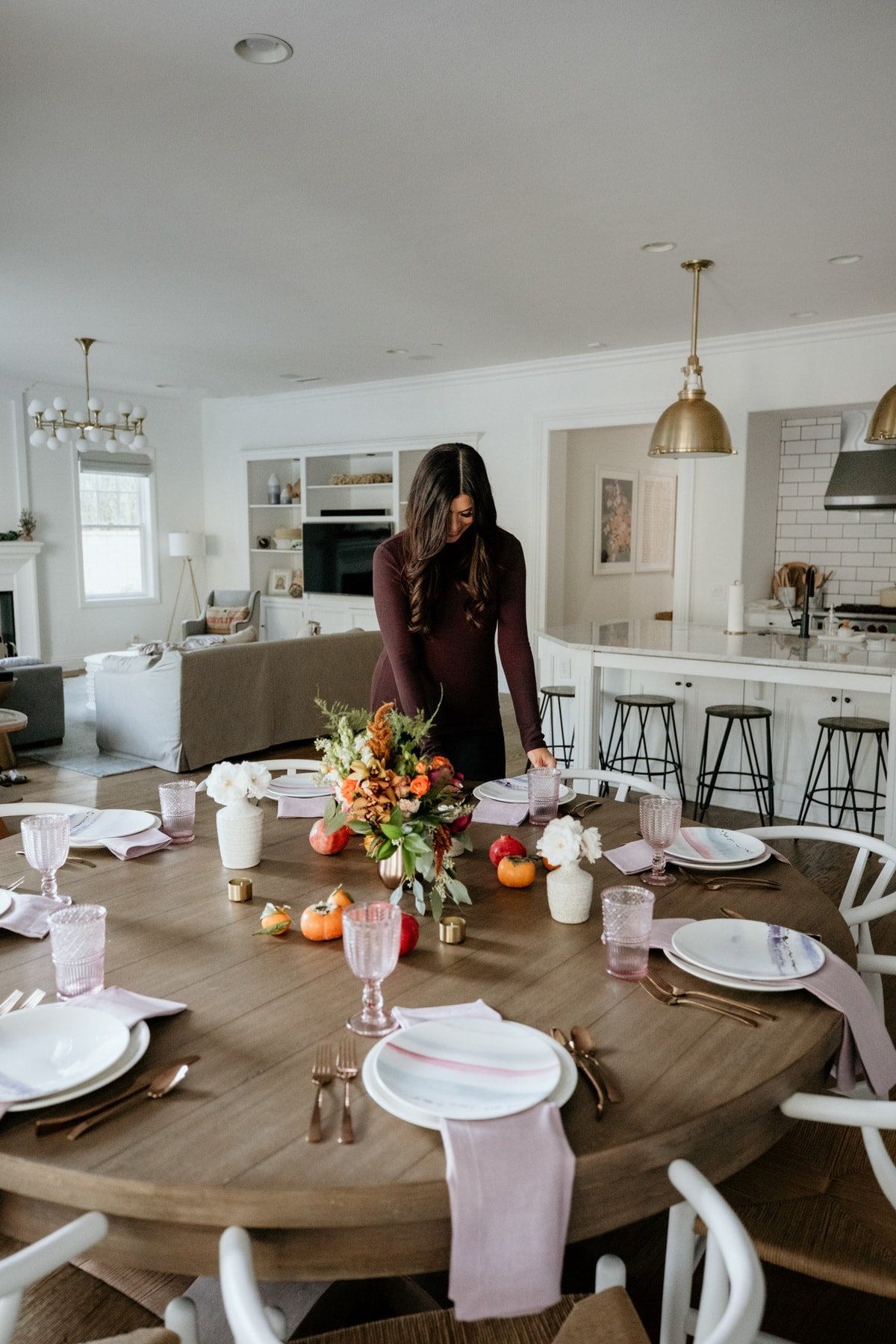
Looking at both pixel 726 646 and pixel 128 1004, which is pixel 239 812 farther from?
pixel 726 646

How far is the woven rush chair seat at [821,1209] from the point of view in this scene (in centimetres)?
117

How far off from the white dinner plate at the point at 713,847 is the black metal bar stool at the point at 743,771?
2460 millimetres

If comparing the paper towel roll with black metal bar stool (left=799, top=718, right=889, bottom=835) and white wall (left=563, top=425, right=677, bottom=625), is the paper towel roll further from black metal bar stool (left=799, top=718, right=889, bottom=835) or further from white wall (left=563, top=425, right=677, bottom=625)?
white wall (left=563, top=425, right=677, bottom=625)

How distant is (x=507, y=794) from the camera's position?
7.18ft

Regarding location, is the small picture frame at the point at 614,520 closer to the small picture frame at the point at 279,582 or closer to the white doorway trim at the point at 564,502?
the white doorway trim at the point at 564,502

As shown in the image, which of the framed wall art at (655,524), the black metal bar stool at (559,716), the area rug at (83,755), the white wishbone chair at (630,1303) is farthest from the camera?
the framed wall art at (655,524)

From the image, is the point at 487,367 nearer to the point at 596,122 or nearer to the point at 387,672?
the point at 596,122

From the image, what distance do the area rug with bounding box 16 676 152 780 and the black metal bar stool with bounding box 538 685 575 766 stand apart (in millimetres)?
2309

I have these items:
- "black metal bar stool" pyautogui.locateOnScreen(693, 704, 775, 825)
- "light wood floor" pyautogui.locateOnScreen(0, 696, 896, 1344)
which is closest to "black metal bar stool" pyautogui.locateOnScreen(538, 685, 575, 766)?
"black metal bar stool" pyautogui.locateOnScreen(693, 704, 775, 825)

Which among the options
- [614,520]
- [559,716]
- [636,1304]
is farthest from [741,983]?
[614,520]

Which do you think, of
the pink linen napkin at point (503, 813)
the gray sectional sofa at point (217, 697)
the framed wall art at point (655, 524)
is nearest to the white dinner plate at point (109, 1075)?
the pink linen napkin at point (503, 813)

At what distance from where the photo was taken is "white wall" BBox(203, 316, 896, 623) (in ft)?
19.3

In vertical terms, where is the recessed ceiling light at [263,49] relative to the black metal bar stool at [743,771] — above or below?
above

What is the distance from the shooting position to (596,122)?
301 cm
